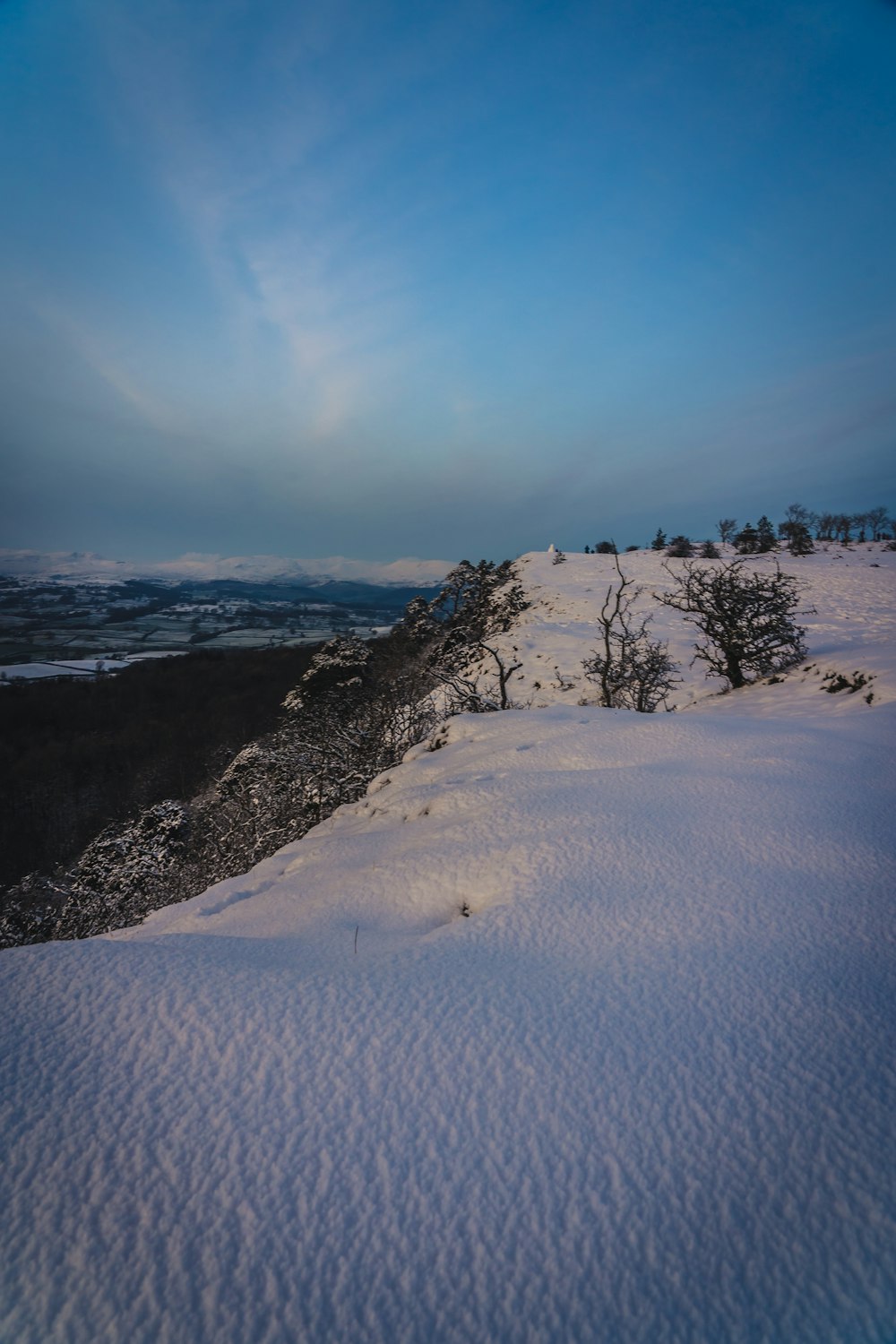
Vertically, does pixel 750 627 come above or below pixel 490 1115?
above

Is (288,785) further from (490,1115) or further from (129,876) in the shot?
(490,1115)

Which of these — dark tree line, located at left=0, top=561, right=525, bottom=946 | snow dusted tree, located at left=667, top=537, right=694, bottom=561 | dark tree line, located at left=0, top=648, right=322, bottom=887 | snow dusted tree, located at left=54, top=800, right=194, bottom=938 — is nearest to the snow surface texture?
dark tree line, located at left=0, top=561, right=525, bottom=946

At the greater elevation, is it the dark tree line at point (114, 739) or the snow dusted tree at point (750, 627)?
the snow dusted tree at point (750, 627)

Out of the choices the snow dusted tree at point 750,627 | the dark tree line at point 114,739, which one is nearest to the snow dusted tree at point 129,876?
the dark tree line at point 114,739

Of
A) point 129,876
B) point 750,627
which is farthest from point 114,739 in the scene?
point 750,627

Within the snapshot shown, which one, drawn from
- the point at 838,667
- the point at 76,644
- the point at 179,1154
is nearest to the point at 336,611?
the point at 76,644

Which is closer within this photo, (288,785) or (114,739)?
(288,785)

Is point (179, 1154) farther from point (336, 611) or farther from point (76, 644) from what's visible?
point (336, 611)

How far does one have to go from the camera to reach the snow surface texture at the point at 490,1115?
3.26 ft

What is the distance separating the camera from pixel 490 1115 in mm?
1323

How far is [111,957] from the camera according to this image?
187 cm

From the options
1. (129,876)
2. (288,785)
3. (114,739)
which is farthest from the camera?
(114,739)

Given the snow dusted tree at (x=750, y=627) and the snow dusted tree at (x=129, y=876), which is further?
the snow dusted tree at (x=129, y=876)

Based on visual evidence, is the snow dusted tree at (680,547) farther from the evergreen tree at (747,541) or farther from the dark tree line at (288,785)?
the dark tree line at (288,785)
